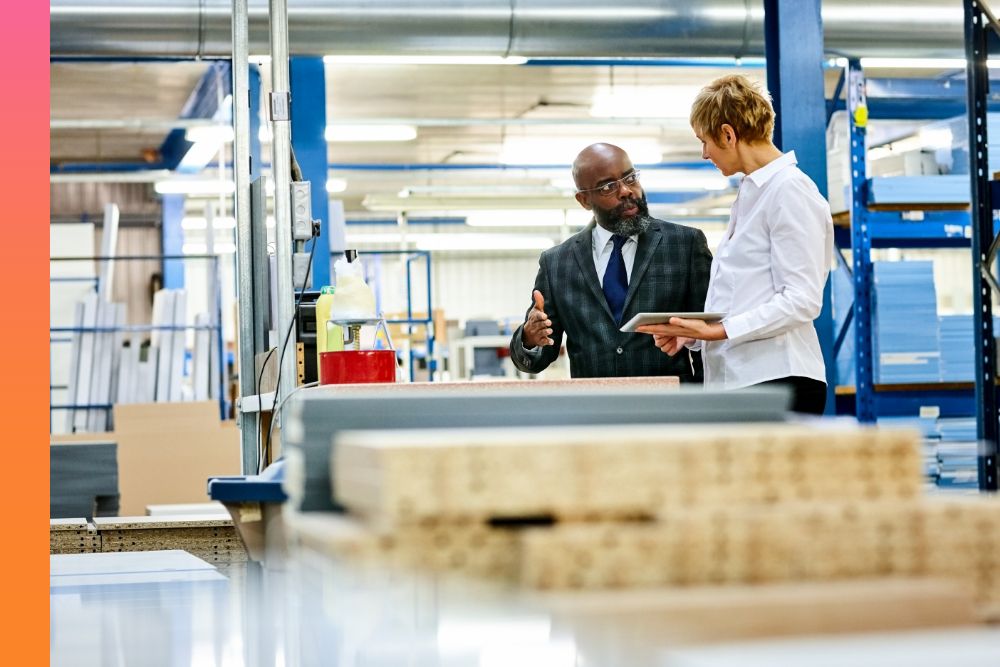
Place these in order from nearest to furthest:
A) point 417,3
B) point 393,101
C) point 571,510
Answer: point 571,510, point 417,3, point 393,101

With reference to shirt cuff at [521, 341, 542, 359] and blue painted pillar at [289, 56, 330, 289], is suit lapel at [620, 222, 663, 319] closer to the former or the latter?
shirt cuff at [521, 341, 542, 359]

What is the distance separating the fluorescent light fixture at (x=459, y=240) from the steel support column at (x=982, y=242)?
31.9ft

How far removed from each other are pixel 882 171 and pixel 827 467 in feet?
→ 19.4

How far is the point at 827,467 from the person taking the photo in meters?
1.22

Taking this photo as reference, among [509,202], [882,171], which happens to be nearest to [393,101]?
[509,202]

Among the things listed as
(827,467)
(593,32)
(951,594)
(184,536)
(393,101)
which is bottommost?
(184,536)

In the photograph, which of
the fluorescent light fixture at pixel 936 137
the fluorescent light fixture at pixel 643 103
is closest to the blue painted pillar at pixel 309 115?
the fluorescent light fixture at pixel 643 103

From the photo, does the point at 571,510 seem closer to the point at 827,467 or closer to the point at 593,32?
the point at 827,467

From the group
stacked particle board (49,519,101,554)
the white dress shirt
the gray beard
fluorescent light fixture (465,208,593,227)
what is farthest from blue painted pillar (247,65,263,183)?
fluorescent light fixture (465,208,593,227)

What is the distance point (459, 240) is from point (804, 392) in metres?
14.0

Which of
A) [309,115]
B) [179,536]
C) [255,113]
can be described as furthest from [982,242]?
[255,113]

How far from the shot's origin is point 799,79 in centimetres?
546

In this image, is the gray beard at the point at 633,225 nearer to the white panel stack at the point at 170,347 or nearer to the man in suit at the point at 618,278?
the man in suit at the point at 618,278

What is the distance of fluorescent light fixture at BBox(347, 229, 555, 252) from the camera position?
51.7 ft
